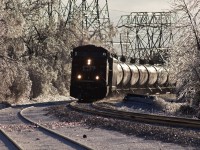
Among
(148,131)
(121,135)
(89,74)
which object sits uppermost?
(89,74)

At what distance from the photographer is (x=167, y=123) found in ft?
54.8

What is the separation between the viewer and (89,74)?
30.0 m

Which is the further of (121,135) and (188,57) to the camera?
(188,57)

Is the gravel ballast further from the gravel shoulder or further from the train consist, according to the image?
the train consist

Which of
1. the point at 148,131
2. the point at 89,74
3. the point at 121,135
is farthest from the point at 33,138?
the point at 89,74

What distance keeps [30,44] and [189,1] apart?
24173 mm

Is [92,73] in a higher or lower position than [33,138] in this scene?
higher

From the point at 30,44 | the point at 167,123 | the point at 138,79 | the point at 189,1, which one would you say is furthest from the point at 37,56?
the point at 167,123

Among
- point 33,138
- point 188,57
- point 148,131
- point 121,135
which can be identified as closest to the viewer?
point 33,138

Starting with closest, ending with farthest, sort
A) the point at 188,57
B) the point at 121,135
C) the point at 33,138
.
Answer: the point at 33,138 < the point at 121,135 < the point at 188,57

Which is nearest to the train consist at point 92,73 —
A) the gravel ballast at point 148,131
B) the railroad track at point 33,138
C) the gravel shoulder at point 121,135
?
the gravel ballast at point 148,131

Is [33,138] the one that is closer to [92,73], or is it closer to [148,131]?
[148,131]

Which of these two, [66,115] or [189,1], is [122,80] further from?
[66,115]

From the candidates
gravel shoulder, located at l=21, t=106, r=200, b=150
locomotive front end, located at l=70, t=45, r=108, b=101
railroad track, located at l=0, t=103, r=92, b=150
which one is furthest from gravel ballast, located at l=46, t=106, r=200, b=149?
locomotive front end, located at l=70, t=45, r=108, b=101
